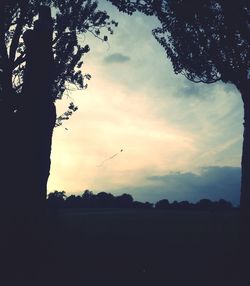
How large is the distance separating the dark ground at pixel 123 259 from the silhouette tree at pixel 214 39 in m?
2.71

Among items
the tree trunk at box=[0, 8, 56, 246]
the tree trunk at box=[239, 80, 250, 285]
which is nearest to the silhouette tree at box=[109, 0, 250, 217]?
the tree trunk at box=[239, 80, 250, 285]

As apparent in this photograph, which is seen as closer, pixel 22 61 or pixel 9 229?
pixel 9 229

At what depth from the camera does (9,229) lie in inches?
479

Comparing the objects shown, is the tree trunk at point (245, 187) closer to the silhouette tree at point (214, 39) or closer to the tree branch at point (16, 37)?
the silhouette tree at point (214, 39)

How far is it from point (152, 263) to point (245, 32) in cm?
1070

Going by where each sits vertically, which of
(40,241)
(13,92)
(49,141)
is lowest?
(40,241)

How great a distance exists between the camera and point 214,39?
17.8m

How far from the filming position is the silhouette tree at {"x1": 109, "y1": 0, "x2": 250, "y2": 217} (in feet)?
52.3

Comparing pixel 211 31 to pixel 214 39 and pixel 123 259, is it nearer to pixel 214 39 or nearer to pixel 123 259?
pixel 214 39

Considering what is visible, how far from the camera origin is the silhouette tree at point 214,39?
15.9m

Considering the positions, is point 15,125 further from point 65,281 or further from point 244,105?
point 244,105

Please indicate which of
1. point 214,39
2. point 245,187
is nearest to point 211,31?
point 214,39

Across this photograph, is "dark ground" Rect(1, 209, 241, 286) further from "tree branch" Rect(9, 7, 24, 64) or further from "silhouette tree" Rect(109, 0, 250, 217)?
"tree branch" Rect(9, 7, 24, 64)

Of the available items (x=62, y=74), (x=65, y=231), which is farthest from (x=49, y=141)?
(x=62, y=74)
